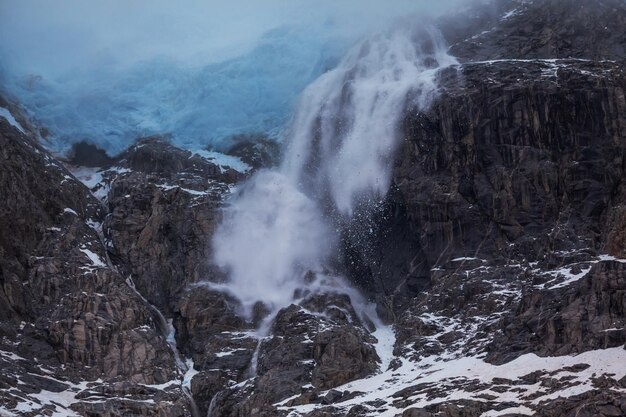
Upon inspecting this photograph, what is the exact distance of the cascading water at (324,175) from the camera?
106 m

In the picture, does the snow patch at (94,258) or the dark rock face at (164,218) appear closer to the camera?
the snow patch at (94,258)

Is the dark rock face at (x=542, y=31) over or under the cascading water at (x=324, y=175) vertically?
over

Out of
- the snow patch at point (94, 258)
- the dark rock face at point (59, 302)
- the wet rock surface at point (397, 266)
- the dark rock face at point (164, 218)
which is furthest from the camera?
the dark rock face at point (164, 218)

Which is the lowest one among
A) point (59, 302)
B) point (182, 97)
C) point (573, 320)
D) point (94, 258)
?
point (573, 320)

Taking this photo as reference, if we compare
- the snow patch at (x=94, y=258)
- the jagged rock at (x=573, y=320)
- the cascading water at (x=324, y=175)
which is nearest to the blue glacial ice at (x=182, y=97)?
the cascading water at (x=324, y=175)

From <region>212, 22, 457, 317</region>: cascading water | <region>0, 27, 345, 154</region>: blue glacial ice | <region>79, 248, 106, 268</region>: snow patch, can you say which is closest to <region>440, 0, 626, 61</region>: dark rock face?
<region>212, 22, 457, 317</region>: cascading water

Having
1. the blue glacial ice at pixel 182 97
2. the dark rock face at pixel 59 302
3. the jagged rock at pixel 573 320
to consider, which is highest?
the blue glacial ice at pixel 182 97

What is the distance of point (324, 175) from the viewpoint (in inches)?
4377

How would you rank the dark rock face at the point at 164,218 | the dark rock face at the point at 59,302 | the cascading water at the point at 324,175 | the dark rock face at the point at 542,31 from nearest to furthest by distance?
the dark rock face at the point at 59,302 → the dark rock face at the point at 164,218 → the cascading water at the point at 324,175 → the dark rock face at the point at 542,31

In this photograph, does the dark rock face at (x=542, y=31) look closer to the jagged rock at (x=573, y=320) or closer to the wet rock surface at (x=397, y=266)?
the wet rock surface at (x=397, y=266)

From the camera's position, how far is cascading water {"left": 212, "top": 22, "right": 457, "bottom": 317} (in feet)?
346

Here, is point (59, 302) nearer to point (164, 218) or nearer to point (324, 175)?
point (164, 218)

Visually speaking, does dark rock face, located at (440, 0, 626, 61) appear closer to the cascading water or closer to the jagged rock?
the cascading water

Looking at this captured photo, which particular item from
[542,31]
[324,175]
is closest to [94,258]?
[324,175]
